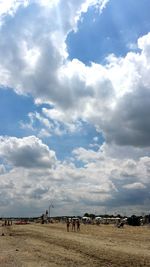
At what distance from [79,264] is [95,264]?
2.61 feet

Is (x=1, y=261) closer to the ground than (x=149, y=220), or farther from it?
closer to the ground

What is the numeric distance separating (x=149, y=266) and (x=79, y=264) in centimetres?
342

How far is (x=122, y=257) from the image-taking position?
26.6 meters

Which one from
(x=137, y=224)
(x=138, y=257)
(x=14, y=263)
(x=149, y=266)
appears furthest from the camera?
(x=137, y=224)

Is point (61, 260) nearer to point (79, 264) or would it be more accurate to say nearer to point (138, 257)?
point (79, 264)

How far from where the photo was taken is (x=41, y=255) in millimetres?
29422

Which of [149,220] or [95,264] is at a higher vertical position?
[149,220]

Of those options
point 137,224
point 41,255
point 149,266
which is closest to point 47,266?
point 149,266

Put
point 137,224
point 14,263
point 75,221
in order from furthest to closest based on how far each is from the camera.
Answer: point 137,224, point 75,221, point 14,263

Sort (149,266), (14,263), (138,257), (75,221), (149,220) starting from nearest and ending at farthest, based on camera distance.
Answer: (149,266)
(14,263)
(138,257)
(75,221)
(149,220)

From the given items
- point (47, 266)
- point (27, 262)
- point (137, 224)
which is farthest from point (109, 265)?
point (137, 224)

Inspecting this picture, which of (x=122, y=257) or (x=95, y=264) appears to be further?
(x=122, y=257)

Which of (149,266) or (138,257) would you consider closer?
(149,266)

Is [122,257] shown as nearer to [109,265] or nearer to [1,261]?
[109,265]
